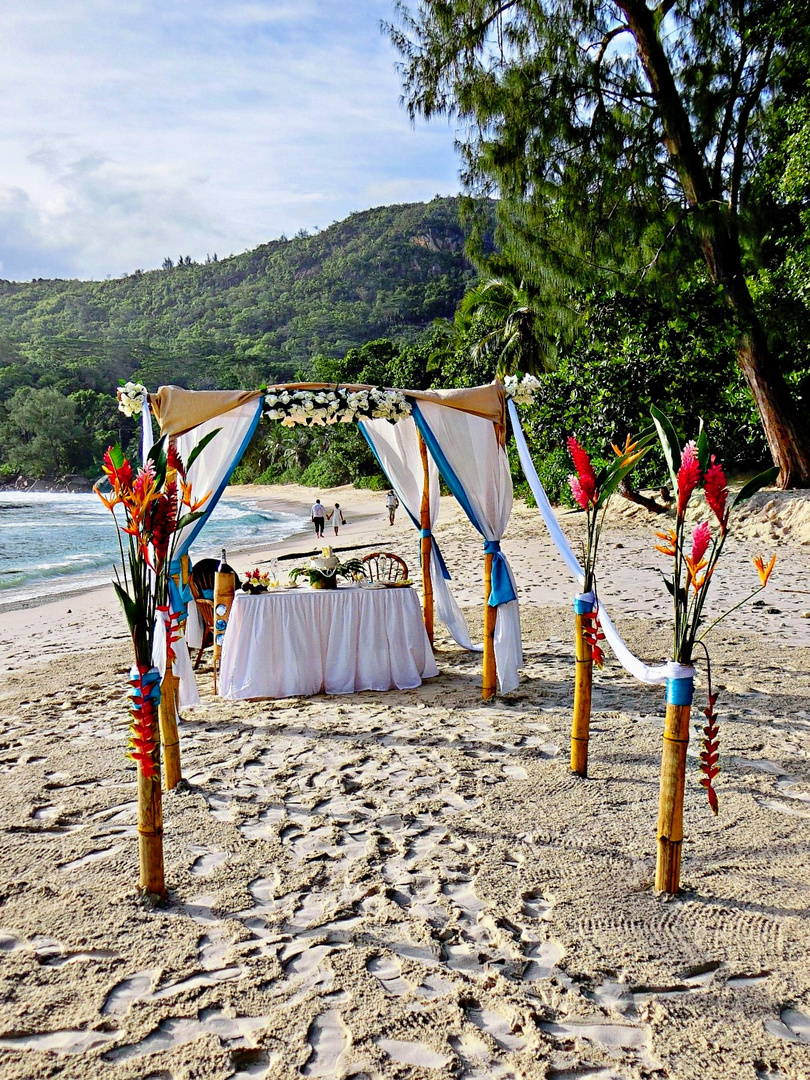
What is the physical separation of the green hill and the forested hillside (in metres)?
0.19

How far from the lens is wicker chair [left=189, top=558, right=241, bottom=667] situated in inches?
315

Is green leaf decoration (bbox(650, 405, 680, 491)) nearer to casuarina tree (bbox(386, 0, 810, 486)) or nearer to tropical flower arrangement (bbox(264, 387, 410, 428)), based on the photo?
tropical flower arrangement (bbox(264, 387, 410, 428))

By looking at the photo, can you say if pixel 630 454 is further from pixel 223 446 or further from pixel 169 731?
pixel 223 446

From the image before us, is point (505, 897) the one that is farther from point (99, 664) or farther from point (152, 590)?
point (99, 664)

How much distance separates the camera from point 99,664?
8.50 meters

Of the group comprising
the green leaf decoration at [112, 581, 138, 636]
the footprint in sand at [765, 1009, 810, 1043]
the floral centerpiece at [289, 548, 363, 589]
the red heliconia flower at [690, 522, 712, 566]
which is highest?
the red heliconia flower at [690, 522, 712, 566]

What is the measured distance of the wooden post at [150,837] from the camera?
3361mm

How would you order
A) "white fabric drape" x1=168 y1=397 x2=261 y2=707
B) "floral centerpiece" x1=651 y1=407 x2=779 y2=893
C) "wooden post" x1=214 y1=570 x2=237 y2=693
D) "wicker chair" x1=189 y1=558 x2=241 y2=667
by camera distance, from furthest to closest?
"wicker chair" x1=189 y1=558 x2=241 y2=667
"wooden post" x1=214 y1=570 x2=237 y2=693
"white fabric drape" x1=168 y1=397 x2=261 y2=707
"floral centerpiece" x1=651 y1=407 x2=779 y2=893

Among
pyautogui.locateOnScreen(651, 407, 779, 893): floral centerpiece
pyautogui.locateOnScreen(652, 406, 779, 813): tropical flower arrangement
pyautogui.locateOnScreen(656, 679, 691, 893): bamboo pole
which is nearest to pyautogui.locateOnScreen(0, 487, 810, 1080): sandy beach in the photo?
pyautogui.locateOnScreen(656, 679, 691, 893): bamboo pole

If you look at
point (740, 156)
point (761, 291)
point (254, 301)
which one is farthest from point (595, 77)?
point (254, 301)

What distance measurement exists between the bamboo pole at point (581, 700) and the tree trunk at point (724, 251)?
381 inches

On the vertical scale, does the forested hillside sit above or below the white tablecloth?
above

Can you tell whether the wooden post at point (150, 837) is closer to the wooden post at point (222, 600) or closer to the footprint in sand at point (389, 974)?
the footprint in sand at point (389, 974)

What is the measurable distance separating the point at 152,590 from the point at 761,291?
13775 millimetres
